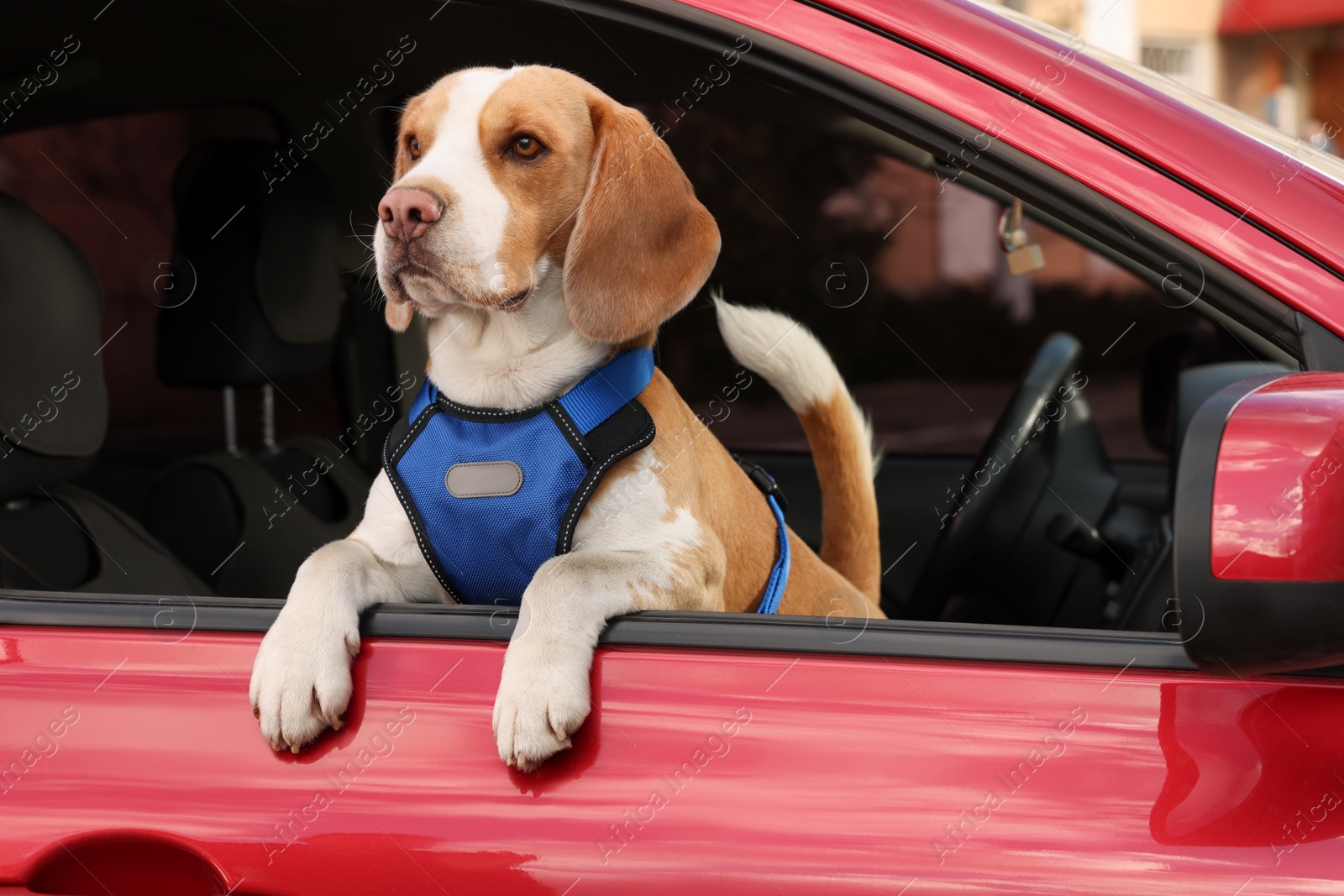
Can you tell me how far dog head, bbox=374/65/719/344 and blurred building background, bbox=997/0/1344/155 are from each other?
15307 mm

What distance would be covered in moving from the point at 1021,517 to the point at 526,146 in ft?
4.26

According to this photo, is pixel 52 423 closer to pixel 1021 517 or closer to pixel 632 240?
pixel 632 240

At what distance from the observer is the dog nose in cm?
157

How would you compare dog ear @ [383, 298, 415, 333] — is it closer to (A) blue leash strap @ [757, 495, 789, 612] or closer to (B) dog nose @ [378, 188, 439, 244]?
(B) dog nose @ [378, 188, 439, 244]

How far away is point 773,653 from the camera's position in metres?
1.13

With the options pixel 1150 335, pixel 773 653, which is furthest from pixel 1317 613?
pixel 1150 335

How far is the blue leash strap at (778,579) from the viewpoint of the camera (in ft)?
5.93

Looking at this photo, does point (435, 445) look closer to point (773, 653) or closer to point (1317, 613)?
point (773, 653)

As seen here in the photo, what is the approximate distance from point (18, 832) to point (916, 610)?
1.71m

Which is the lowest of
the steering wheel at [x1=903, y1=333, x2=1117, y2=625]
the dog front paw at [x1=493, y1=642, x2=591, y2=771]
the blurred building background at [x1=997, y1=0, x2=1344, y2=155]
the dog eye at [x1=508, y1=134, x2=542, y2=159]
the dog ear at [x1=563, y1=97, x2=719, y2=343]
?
the blurred building background at [x1=997, y1=0, x2=1344, y2=155]

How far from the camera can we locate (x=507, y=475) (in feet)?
4.98

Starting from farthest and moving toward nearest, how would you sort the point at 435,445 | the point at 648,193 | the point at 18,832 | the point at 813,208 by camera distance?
the point at 813,208
the point at 648,193
the point at 435,445
the point at 18,832

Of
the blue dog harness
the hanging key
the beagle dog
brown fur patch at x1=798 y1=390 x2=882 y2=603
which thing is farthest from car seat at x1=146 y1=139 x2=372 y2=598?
the hanging key

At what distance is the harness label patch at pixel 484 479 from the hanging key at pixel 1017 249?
83 cm
